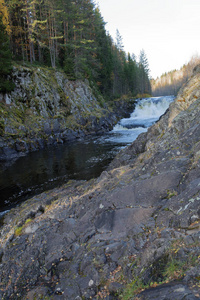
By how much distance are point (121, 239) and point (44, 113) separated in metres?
23.6

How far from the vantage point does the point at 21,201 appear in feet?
32.4

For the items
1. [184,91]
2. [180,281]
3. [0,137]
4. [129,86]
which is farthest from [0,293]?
[129,86]

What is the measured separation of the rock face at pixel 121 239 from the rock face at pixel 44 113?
1483cm

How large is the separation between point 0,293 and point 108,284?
2.86 meters

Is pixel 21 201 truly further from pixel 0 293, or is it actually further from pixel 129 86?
pixel 129 86

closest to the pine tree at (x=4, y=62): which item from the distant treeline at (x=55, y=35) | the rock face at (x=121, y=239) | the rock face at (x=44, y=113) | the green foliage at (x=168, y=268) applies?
the distant treeline at (x=55, y=35)

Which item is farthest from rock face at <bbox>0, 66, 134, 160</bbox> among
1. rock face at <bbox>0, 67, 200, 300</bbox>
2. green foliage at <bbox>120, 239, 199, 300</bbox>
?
green foliage at <bbox>120, 239, 199, 300</bbox>

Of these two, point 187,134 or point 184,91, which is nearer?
point 187,134

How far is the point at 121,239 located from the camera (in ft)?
14.4

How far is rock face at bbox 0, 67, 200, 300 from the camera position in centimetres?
313

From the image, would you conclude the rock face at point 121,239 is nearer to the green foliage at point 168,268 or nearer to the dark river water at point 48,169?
the green foliage at point 168,268

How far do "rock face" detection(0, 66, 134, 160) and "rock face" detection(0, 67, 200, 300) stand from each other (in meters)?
14.8

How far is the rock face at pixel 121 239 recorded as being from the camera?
10.3ft

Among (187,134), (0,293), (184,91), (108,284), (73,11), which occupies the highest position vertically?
(73,11)
